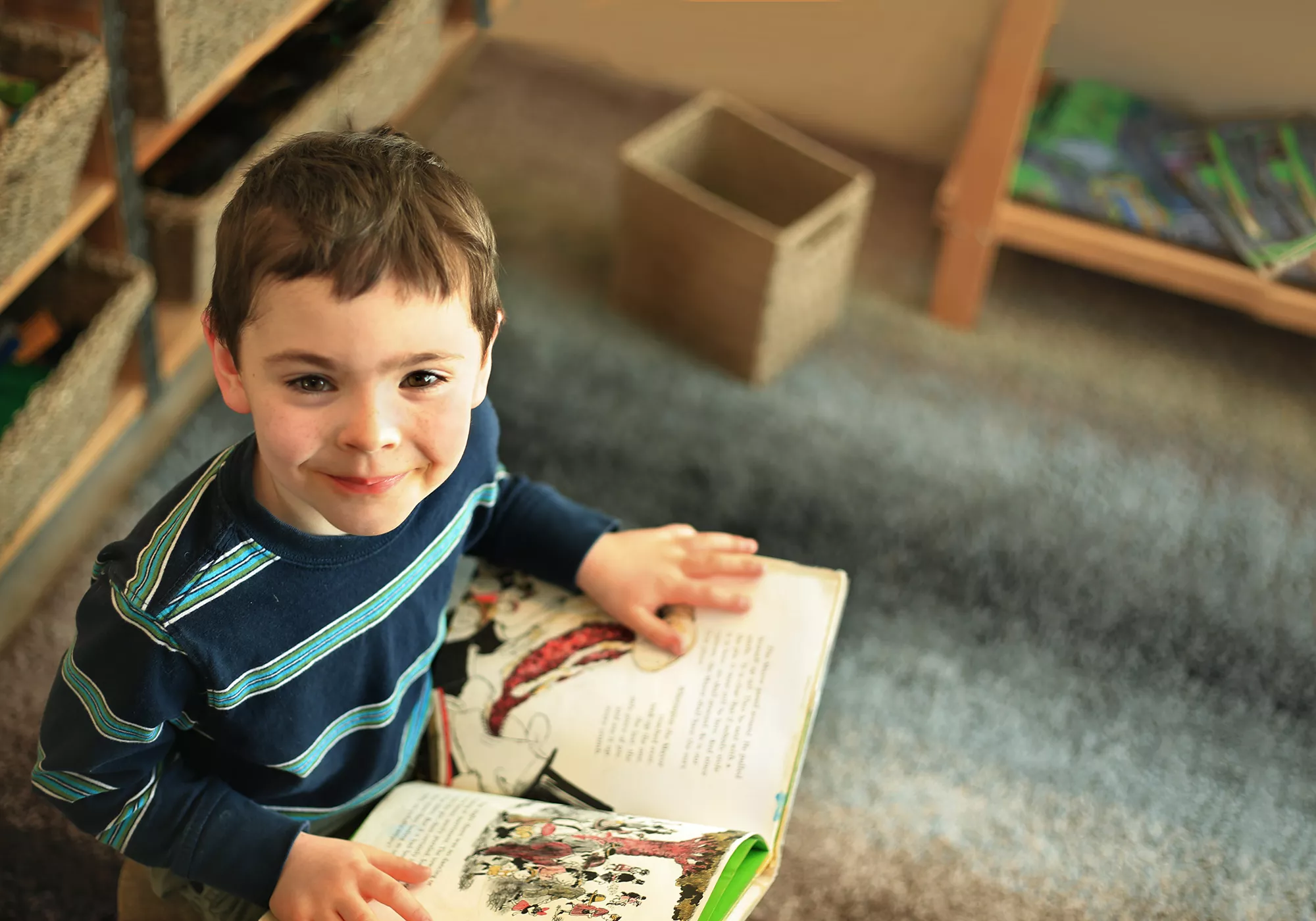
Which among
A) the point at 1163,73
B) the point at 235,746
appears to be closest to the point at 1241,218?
the point at 1163,73

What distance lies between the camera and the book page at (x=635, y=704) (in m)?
0.84

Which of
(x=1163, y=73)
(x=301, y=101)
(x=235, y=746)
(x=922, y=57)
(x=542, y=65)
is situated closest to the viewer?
(x=235, y=746)

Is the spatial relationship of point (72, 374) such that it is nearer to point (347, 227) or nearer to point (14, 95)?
point (14, 95)

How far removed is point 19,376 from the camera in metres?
1.20

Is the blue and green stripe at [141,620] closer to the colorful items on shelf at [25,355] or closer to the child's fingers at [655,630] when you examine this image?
the child's fingers at [655,630]

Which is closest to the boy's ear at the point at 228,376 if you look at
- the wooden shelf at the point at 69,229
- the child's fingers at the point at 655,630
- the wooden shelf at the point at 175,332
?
the child's fingers at the point at 655,630

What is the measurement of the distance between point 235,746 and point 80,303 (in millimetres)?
678

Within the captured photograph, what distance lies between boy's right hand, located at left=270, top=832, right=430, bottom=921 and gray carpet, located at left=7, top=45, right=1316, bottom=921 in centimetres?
36

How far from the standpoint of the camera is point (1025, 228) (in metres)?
1.48

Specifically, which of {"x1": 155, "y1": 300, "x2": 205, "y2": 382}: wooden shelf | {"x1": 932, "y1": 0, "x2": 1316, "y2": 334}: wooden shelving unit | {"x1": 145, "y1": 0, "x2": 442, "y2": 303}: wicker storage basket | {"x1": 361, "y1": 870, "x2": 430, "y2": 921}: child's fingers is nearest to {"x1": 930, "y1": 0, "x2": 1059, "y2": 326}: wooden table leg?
{"x1": 932, "y1": 0, "x2": 1316, "y2": 334}: wooden shelving unit

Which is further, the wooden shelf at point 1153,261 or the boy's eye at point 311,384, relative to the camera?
the wooden shelf at point 1153,261

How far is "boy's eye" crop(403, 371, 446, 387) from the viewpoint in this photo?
2.12 ft

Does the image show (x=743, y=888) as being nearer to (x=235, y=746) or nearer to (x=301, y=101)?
(x=235, y=746)

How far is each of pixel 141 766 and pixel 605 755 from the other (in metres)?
0.29
